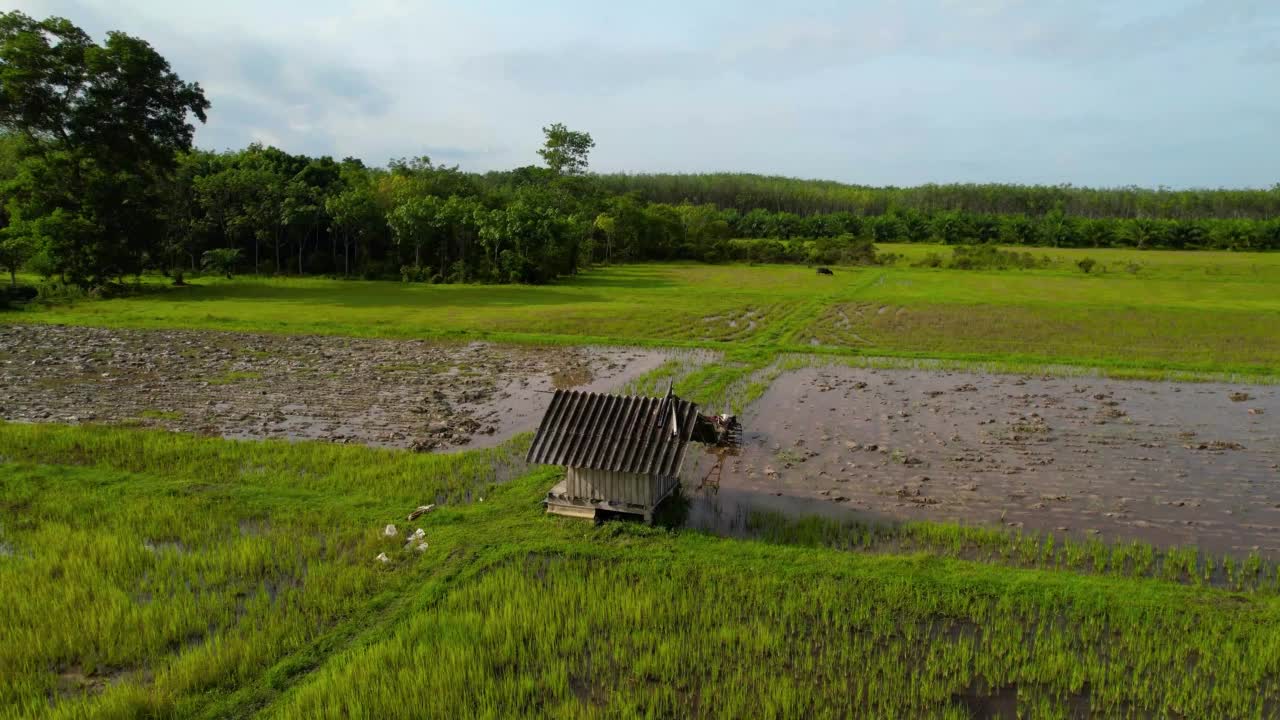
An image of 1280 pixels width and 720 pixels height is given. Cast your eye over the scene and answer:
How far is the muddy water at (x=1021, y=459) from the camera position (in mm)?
11102

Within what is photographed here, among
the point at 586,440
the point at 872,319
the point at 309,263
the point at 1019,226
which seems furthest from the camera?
the point at 1019,226

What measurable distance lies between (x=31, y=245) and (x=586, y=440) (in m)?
33.0

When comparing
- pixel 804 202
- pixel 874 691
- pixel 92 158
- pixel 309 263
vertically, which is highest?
pixel 804 202

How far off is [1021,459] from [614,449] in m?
8.01

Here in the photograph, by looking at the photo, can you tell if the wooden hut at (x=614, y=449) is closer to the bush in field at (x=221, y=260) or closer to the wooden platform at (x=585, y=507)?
the wooden platform at (x=585, y=507)

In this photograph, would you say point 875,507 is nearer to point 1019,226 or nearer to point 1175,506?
point 1175,506

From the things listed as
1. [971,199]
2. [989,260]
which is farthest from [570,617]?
[971,199]

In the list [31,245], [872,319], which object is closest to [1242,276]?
[872,319]

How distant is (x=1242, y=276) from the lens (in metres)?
49.8

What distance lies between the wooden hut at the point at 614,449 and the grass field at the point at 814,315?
14.4 metres

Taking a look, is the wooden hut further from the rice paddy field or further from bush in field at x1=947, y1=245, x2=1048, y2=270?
bush in field at x1=947, y1=245, x2=1048, y2=270

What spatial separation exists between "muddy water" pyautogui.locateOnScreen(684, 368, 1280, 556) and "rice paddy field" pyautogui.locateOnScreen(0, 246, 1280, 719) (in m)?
0.76

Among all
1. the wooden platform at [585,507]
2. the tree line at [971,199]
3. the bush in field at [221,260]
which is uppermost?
the tree line at [971,199]

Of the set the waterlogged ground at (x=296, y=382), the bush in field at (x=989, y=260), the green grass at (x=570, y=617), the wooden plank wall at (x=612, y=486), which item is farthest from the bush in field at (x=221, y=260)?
the bush in field at (x=989, y=260)
